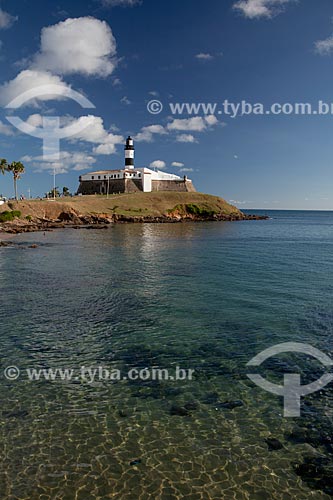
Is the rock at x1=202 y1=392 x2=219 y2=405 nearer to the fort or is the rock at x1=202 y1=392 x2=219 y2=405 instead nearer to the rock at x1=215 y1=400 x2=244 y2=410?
the rock at x1=215 y1=400 x2=244 y2=410

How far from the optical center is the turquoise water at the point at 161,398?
9719 millimetres

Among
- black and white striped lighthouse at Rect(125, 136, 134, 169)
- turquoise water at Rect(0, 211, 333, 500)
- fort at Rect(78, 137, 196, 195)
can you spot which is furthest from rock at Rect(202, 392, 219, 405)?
black and white striped lighthouse at Rect(125, 136, 134, 169)

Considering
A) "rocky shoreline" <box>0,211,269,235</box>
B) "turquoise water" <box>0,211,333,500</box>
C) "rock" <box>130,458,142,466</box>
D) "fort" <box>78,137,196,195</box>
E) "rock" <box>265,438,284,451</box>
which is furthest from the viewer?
"fort" <box>78,137,196,195</box>

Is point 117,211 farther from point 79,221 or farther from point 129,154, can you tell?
point 129,154

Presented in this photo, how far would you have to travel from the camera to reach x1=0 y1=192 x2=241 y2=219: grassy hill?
117812 mm

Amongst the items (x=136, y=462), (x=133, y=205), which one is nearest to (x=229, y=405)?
(x=136, y=462)

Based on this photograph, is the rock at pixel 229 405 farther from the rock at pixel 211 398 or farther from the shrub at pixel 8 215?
the shrub at pixel 8 215

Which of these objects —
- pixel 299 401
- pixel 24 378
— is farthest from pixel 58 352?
pixel 299 401

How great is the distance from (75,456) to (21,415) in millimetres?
3092

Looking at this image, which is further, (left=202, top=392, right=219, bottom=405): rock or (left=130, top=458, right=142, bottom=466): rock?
(left=202, top=392, right=219, bottom=405): rock

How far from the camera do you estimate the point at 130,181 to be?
168 meters

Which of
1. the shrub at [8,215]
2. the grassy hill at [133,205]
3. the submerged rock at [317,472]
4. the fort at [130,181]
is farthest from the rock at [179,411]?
the fort at [130,181]

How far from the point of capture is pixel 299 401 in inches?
535

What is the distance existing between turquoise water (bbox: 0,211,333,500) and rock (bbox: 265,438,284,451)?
119 mm
